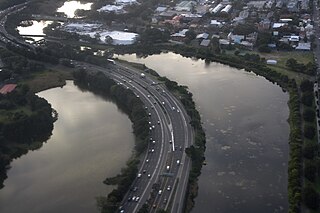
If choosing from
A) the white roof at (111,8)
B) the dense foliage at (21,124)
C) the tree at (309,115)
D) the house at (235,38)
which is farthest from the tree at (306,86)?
the white roof at (111,8)

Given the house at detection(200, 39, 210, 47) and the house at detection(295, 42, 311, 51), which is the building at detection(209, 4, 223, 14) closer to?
the house at detection(200, 39, 210, 47)

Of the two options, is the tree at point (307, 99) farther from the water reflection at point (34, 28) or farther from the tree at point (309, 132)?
the water reflection at point (34, 28)

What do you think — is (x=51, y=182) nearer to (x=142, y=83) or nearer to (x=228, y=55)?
(x=142, y=83)

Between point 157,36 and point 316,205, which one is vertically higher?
point 157,36

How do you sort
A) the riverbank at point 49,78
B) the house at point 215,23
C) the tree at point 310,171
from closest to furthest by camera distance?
the tree at point 310,171, the riverbank at point 49,78, the house at point 215,23

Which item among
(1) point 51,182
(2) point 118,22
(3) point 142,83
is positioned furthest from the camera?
(2) point 118,22

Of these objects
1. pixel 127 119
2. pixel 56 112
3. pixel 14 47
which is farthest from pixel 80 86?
pixel 14 47
